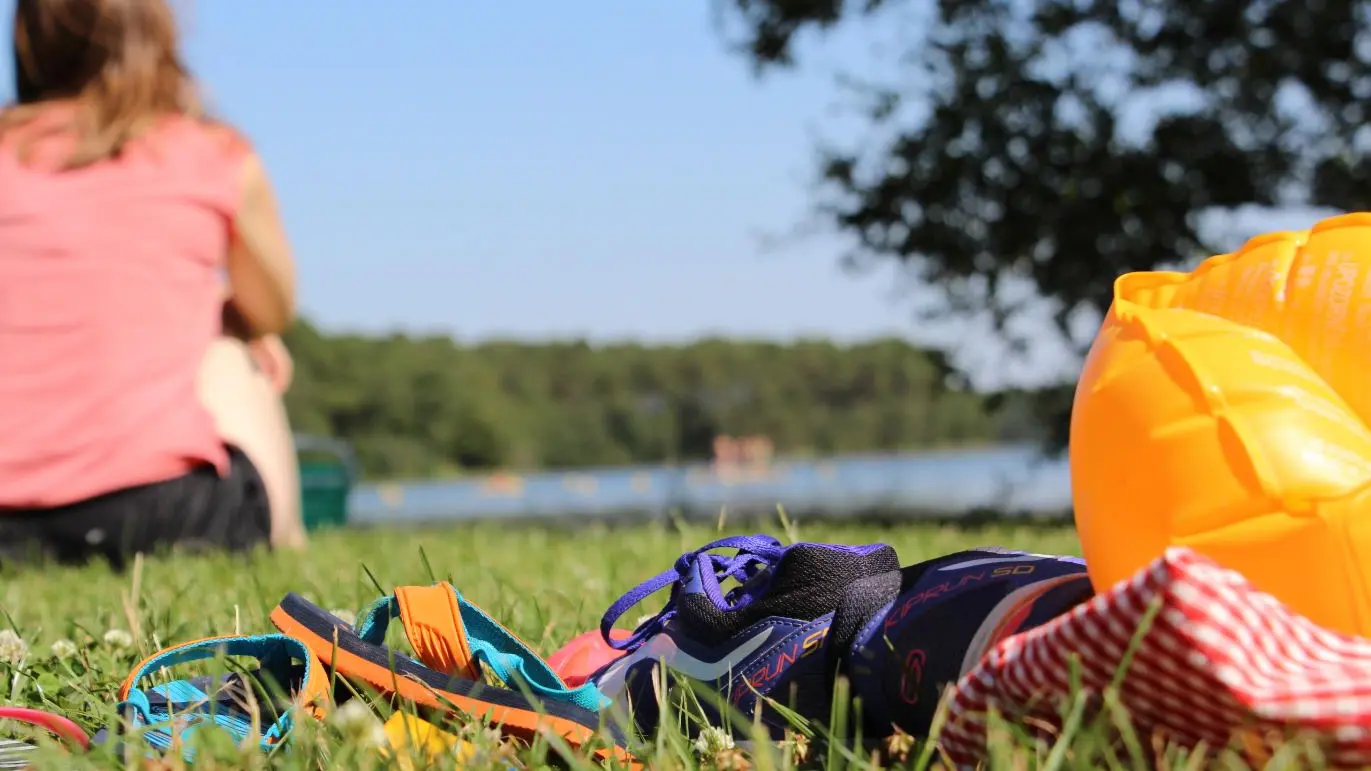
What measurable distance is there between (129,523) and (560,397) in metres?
42.0

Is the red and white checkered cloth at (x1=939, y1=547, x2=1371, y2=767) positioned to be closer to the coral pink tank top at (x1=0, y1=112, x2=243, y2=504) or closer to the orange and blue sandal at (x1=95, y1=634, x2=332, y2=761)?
the orange and blue sandal at (x1=95, y1=634, x2=332, y2=761)

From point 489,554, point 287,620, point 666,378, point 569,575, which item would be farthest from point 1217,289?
point 666,378

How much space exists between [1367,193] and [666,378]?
1532 inches

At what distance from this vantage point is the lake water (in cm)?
929

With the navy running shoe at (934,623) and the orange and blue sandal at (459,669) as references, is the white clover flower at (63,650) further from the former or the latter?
the navy running shoe at (934,623)

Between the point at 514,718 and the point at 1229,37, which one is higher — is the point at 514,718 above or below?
below

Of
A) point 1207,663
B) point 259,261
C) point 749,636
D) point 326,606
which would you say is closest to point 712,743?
point 749,636

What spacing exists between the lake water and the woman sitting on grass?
159 cm

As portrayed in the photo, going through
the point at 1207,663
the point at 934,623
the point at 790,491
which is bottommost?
the point at 790,491

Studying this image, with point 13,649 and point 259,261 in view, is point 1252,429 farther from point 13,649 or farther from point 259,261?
point 259,261

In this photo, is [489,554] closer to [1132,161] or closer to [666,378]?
[1132,161]

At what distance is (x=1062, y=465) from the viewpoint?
8516mm

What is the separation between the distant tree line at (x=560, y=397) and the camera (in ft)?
100

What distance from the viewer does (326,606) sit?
2.33 meters
